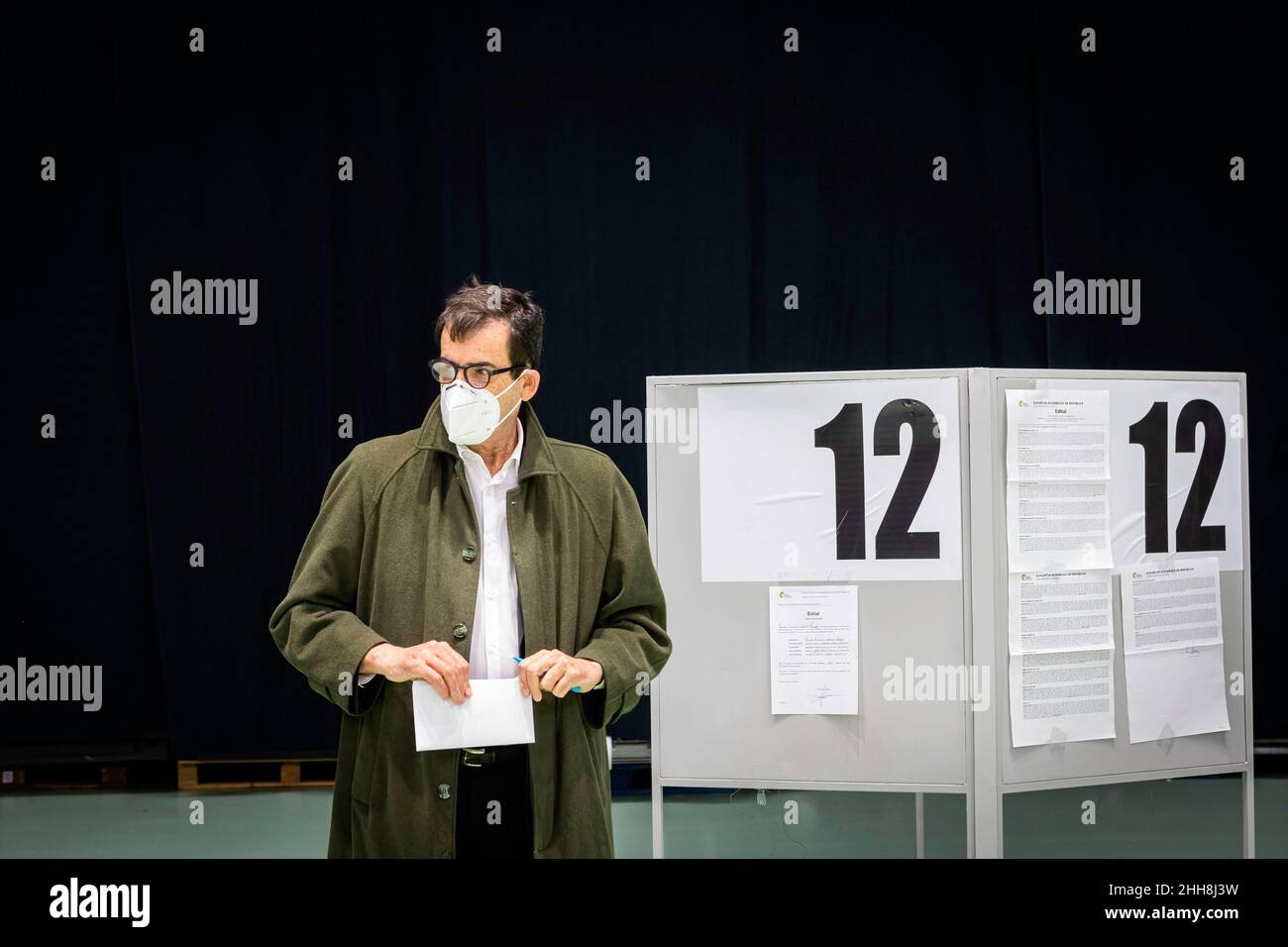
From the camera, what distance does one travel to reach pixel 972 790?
260cm

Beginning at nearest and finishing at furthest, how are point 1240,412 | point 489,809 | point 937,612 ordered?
point 489,809, point 937,612, point 1240,412

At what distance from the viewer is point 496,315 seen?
1.62m

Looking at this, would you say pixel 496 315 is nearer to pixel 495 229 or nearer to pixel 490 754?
pixel 490 754

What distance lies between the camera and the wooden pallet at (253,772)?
14.3 feet

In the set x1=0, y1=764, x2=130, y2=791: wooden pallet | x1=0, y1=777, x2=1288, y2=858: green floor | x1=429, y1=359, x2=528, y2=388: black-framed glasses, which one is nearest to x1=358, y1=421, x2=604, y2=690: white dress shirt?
x1=429, y1=359, x2=528, y2=388: black-framed glasses

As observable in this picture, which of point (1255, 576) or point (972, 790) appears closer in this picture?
point (972, 790)

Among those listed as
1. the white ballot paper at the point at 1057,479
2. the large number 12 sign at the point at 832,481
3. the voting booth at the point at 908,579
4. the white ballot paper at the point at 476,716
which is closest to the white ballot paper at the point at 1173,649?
the voting booth at the point at 908,579

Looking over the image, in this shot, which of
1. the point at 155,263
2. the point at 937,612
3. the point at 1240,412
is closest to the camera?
the point at 937,612

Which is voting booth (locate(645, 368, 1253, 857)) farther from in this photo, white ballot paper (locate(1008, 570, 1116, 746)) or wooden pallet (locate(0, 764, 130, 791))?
wooden pallet (locate(0, 764, 130, 791))

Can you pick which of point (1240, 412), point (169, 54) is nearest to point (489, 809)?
Result: point (1240, 412)

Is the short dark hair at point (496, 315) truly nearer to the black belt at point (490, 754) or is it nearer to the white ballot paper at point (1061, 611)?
the black belt at point (490, 754)

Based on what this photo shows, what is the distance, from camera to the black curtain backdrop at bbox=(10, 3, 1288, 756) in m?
4.43

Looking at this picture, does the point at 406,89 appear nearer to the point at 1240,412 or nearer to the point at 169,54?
the point at 169,54
